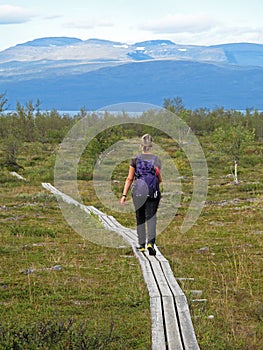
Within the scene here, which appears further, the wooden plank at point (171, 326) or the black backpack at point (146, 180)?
the black backpack at point (146, 180)

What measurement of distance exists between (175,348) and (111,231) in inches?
403

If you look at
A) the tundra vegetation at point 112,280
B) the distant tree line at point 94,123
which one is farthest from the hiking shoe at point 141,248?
the distant tree line at point 94,123

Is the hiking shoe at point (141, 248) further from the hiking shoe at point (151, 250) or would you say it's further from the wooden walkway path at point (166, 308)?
the hiking shoe at point (151, 250)

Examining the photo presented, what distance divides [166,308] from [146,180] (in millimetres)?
4526

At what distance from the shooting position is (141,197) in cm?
1349

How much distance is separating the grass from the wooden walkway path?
0.15m

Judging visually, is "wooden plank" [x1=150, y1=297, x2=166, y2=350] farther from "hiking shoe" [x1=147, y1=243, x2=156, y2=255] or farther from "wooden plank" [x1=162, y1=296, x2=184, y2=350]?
"hiking shoe" [x1=147, y1=243, x2=156, y2=255]

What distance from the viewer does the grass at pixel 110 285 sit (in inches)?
318

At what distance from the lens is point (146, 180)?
1338 cm

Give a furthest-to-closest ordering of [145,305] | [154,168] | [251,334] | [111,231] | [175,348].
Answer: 1. [111,231]
2. [154,168]
3. [145,305]
4. [251,334]
5. [175,348]

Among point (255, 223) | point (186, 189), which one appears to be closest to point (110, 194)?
point (186, 189)

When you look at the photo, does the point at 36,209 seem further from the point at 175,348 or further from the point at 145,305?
the point at 175,348

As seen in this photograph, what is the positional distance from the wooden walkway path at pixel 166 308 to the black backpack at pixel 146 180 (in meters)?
1.47

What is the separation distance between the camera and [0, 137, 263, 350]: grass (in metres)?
8.07
